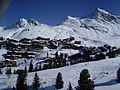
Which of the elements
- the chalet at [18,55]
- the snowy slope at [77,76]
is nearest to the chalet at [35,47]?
the chalet at [18,55]

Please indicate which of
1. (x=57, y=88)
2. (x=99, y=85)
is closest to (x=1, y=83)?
(x=57, y=88)

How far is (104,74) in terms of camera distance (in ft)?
121

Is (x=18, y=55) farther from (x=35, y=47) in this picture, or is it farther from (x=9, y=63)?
(x=35, y=47)

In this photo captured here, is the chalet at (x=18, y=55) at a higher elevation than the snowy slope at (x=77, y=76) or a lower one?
higher

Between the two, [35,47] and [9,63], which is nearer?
[9,63]

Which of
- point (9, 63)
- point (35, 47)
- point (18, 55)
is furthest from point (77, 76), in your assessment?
point (35, 47)

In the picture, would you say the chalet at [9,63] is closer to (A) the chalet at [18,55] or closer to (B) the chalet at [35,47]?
(A) the chalet at [18,55]

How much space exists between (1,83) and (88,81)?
72.7 feet

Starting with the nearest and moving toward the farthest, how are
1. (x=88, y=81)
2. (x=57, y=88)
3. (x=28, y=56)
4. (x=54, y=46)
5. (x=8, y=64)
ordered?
(x=88, y=81), (x=57, y=88), (x=8, y=64), (x=28, y=56), (x=54, y=46)

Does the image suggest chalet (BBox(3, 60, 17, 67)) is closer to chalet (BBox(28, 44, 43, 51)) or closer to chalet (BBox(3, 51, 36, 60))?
chalet (BBox(3, 51, 36, 60))

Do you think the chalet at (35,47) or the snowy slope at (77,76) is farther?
the chalet at (35,47)

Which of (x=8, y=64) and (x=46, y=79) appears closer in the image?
(x=46, y=79)

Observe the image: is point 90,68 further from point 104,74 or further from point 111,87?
point 111,87

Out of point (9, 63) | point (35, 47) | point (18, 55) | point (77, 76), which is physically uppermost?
point (35, 47)
